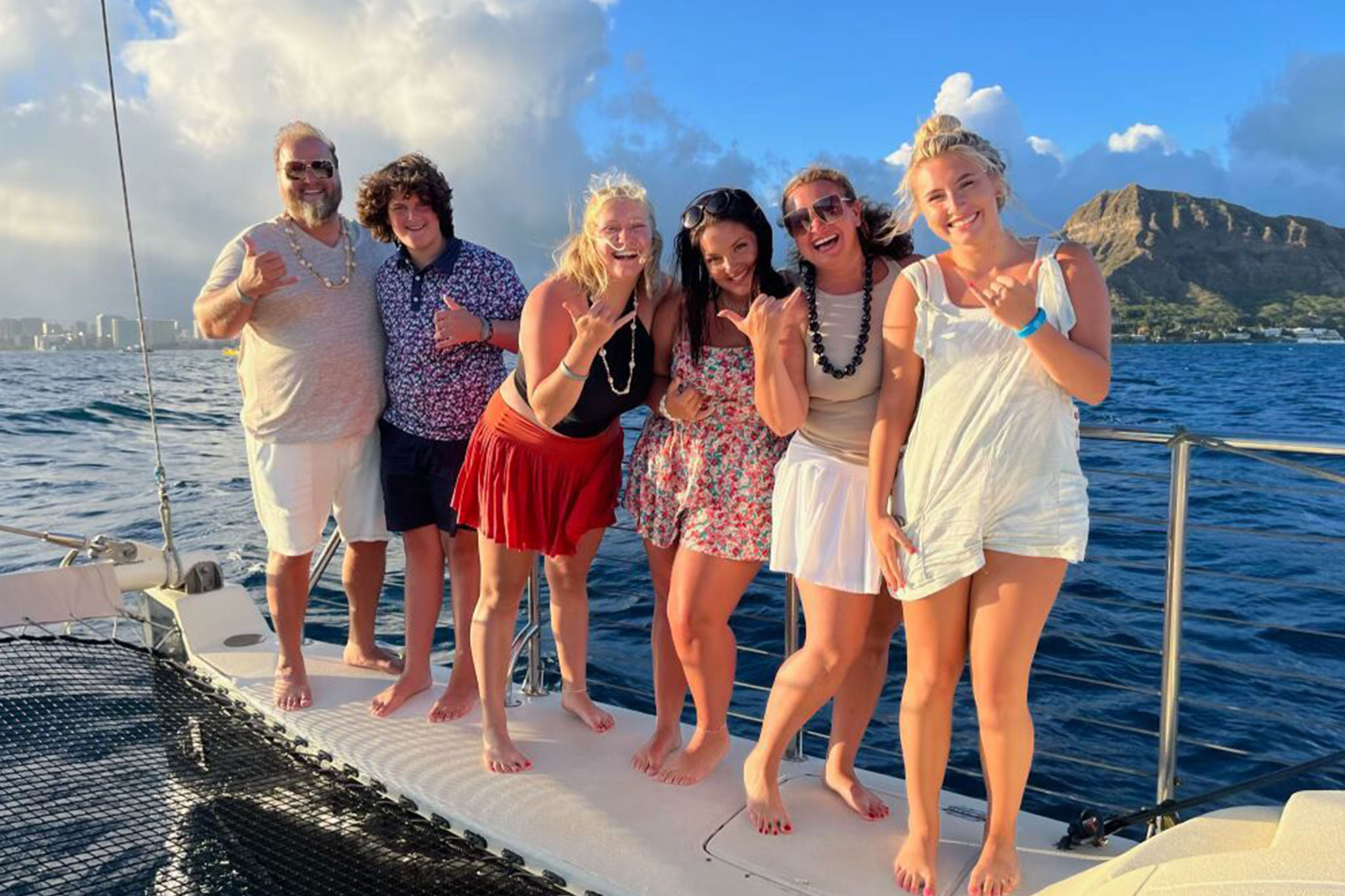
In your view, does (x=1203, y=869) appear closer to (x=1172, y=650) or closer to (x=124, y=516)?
(x=1172, y=650)

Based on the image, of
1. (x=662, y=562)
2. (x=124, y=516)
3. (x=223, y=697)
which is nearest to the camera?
(x=662, y=562)

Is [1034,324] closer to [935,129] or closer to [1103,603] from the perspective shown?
[935,129]

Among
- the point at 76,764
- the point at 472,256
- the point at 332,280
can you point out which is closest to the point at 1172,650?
the point at 472,256

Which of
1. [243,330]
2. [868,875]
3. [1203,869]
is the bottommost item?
[868,875]

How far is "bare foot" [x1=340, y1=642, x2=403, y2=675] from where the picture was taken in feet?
12.0

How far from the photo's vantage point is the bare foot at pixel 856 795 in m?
2.56

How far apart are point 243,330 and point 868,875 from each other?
100 inches

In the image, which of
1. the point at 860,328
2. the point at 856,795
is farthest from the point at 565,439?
the point at 856,795

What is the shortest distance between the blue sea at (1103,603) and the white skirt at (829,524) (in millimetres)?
623

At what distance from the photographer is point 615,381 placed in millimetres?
2689

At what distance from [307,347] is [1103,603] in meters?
4.03

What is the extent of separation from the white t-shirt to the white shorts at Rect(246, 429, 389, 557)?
0.16 feet

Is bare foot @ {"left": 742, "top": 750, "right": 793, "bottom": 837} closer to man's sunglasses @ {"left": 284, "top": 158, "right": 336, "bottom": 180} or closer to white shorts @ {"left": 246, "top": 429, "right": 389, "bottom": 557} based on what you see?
white shorts @ {"left": 246, "top": 429, "right": 389, "bottom": 557}

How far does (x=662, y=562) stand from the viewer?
2834 millimetres
